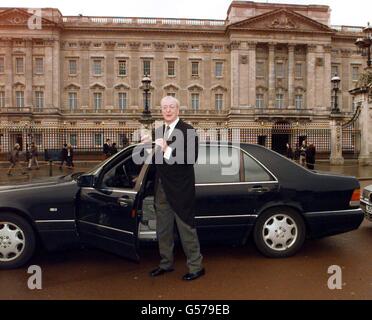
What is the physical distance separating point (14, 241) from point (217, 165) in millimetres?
2680

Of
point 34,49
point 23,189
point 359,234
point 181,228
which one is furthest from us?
point 34,49

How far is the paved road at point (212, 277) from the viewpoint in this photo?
3.43 m

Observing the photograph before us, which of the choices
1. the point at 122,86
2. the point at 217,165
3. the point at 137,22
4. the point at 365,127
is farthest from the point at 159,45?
the point at 217,165

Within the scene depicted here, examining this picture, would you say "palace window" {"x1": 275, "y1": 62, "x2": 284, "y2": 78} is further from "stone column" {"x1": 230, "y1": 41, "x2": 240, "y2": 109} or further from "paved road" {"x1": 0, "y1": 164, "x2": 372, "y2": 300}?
"paved road" {"x1": 0, "y1": 164, "x2": 372, "y2": 300}

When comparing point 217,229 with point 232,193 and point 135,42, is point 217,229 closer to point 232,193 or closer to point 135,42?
point 232,193

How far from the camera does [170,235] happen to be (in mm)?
3920

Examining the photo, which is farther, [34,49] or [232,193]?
[34,49]

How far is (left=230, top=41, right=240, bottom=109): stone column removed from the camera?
165ft

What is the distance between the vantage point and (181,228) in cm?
378

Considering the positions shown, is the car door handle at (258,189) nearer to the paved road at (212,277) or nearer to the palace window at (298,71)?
the paved road at (212,277)

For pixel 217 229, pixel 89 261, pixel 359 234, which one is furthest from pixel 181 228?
pixel 359 234

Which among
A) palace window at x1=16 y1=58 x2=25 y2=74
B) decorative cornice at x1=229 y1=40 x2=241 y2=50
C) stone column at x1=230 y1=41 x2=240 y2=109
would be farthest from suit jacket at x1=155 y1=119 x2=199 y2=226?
palace window at x1=16 y1=58 x2=25 y2=74

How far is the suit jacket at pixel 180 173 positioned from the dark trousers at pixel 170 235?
13 centimetres

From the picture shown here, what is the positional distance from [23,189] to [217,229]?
2.45 meters
